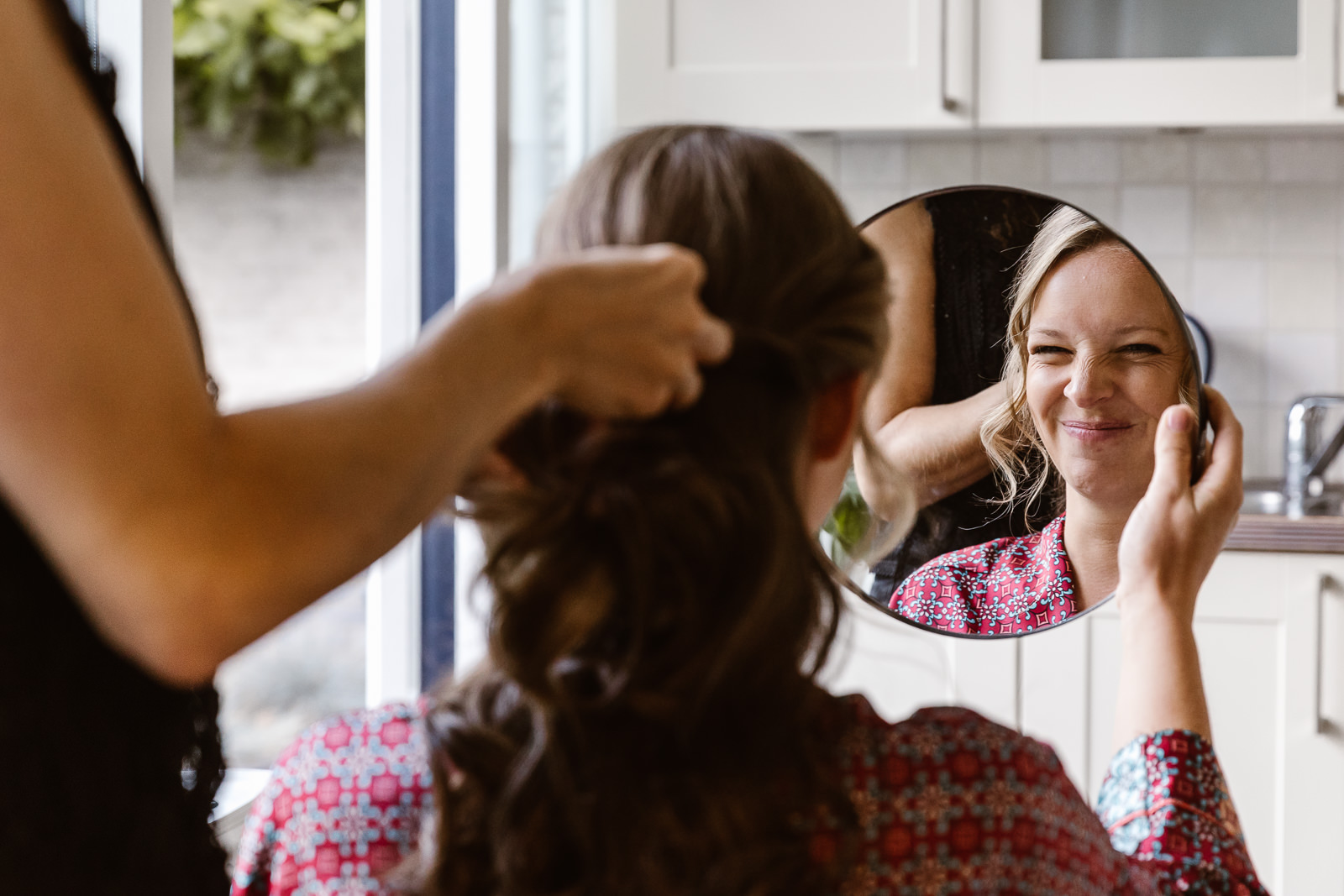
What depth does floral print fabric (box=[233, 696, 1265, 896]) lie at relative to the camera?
0.57 meters

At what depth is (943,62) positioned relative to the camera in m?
2.12

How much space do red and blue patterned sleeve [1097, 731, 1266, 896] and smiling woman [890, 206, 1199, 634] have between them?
0.14 m

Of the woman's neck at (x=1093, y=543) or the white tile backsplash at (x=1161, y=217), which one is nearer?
the woman's neck at (x=1093, y=543)

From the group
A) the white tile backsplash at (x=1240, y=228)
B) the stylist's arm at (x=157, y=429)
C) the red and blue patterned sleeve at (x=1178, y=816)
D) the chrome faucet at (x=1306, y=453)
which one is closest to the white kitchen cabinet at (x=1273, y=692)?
the chrome faucet at (x=1306, y=453)

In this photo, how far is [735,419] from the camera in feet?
1.90

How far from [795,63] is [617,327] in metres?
1.83

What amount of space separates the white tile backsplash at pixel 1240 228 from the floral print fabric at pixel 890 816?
1.95 meters

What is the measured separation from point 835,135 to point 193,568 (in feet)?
7.24

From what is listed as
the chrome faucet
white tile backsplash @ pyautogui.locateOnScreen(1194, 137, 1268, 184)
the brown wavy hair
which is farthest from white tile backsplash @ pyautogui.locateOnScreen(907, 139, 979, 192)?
the brown wavy hair

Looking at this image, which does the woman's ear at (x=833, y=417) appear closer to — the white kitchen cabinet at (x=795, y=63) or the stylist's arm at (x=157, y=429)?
the stylist's arm at (x=157, y=429)

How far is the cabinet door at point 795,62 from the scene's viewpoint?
6.97ft

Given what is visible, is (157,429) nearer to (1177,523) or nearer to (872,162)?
(1177,523)

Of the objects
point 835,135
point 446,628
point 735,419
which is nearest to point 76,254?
point 735,419

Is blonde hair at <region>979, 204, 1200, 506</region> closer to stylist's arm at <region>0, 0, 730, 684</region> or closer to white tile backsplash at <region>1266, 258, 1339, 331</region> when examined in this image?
stylist's arm at <region>0, 0, 730, 684</region>
